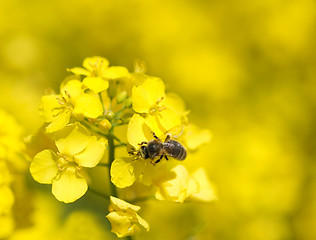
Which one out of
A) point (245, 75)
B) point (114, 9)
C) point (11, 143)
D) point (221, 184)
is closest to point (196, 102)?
point (245, 75)

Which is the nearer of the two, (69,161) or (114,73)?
(69,161)

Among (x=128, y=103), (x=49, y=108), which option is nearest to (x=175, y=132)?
(x=128, y=103)

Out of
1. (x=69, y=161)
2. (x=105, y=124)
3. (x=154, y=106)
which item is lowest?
(x=69, y=161)

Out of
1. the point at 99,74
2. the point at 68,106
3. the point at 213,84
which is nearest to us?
the point at 68,106

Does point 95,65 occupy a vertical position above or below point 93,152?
above

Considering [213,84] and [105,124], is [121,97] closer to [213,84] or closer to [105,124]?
[105,124]

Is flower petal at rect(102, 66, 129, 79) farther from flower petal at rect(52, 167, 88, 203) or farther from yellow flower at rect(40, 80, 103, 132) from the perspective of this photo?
flower petal at rect(52, 167, 88, 203)
